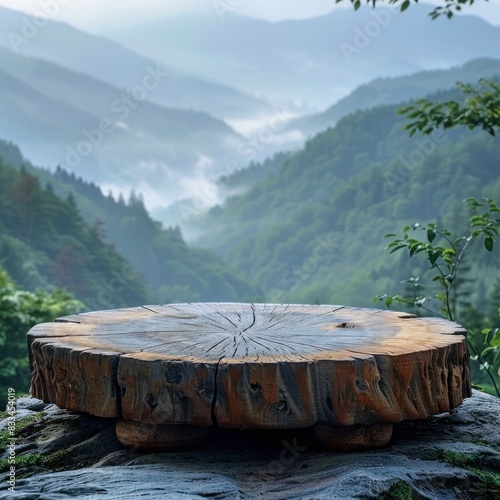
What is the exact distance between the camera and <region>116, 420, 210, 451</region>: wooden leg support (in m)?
2.44

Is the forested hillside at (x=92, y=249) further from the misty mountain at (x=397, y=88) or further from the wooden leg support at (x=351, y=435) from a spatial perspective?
the wooden leg support at (x=351, y=435)

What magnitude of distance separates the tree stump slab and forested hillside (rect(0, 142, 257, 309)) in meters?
15.4

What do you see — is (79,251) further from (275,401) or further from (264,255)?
(275,401)

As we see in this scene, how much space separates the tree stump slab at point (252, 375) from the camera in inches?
89.4

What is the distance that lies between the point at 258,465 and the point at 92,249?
23.5 m

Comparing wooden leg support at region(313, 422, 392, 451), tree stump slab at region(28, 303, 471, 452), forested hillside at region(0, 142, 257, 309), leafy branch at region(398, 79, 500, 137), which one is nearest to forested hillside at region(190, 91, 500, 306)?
forested hillside at region(0, 142, 257, 309)

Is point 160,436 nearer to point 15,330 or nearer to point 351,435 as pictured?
point 351,435

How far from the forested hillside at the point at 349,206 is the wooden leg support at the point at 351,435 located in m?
19.7

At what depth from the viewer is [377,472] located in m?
2.22

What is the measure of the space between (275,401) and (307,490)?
0.29 meters

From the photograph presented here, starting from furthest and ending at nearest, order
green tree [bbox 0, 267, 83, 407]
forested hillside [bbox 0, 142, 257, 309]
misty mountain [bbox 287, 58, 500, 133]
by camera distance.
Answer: misty mountain [bbox 287, 58, 500, 133] → forested hillside [bbox 0, 142, 257, 309] → green tree [bbox 0, 267, 83, 407]

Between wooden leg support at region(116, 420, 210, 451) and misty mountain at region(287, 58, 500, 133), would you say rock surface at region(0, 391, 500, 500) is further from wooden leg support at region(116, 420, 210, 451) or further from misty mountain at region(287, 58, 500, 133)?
misty mountain at region(287, 58, 500, 133)

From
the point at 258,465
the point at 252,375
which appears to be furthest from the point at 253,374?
the point at 258,465

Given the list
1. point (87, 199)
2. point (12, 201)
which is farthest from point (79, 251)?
point (87, 199)
